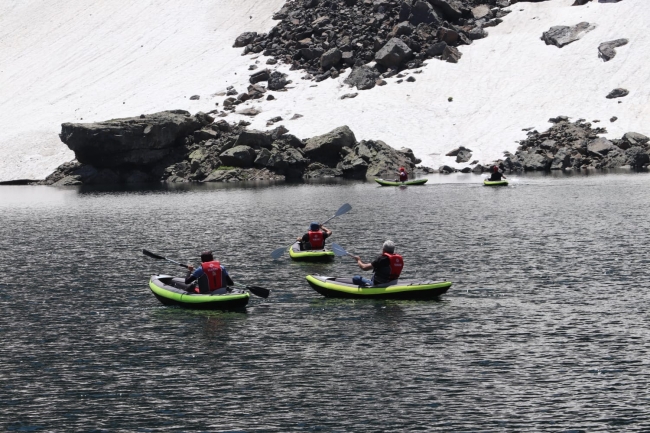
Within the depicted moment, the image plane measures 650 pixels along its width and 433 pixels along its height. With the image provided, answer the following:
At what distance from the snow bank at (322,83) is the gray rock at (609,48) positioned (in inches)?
31.5

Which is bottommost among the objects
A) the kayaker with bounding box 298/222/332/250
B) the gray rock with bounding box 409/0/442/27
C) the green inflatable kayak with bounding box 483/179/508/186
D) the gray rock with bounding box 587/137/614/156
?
the kayaker with bounding box 298/222/332/250

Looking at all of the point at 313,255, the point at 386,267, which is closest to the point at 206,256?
the point at 386,267

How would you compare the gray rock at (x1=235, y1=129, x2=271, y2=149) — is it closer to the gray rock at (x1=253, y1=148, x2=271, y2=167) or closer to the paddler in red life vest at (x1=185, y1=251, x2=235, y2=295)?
the gray rock at (x1=253, y1=148, x2=271, y2=167)

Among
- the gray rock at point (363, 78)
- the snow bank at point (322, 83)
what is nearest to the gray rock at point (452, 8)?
the snow bank at point (322, 83)

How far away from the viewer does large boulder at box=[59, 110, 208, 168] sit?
100688 mm

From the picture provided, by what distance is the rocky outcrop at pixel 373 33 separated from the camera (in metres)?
122

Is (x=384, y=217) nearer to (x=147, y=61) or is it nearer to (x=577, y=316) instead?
(x=577, y=316)

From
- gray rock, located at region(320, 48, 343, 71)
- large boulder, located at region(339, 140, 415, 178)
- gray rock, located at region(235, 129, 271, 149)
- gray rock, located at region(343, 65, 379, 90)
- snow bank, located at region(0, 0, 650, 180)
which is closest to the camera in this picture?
large boulder, located at region(339, 140, 415, 178)

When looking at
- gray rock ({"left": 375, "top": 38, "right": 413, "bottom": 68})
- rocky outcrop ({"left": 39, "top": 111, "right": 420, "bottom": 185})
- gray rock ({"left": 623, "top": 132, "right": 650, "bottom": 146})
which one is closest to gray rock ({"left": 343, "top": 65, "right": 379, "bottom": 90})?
gray rock ({"left": 375, "top": 38, "right": 413, "bottom": 68})

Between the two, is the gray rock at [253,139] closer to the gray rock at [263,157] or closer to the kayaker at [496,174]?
the gray rock at [263,157]

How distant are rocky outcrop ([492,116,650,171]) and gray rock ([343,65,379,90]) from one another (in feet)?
86.6

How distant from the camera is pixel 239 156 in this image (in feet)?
330

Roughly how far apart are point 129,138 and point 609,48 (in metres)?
63.8

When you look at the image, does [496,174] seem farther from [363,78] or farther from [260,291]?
[260,291]
